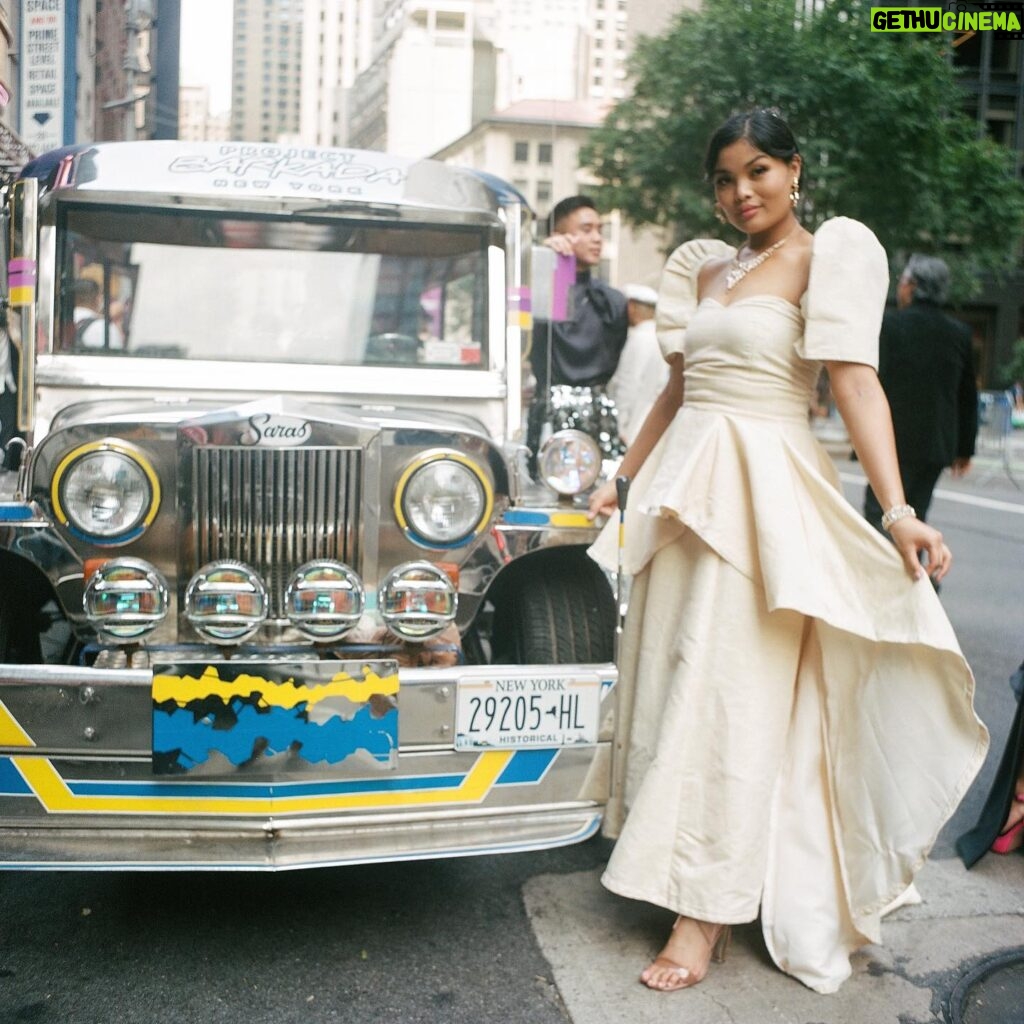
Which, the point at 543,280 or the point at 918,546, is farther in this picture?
the point at 543,280

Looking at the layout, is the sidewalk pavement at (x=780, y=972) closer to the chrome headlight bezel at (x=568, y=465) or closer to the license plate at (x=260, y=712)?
the license plate at (x=260, y=712)

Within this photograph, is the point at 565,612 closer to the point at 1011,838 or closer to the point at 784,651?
the point at 784,651

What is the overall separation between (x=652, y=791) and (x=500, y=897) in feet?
2.59

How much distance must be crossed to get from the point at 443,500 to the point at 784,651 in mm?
946

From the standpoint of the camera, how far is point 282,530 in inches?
130

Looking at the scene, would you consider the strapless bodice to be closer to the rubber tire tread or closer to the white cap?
the rubber tire tread

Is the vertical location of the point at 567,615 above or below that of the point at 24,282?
below

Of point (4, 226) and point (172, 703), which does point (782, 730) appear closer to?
point (172, 703)

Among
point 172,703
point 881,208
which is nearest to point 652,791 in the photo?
point 172,703

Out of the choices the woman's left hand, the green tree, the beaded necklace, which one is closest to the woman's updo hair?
the beaded necklace

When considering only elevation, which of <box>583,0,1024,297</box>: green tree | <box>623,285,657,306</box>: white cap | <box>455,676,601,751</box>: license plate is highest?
<box>583,0,1024,297</box>: green tree

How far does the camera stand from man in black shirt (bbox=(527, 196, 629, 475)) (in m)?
4.90

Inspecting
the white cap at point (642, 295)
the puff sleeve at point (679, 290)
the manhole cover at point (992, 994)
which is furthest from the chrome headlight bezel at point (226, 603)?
the white cap at point (642, 295)

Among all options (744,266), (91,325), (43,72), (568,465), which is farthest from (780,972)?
(43,72)
